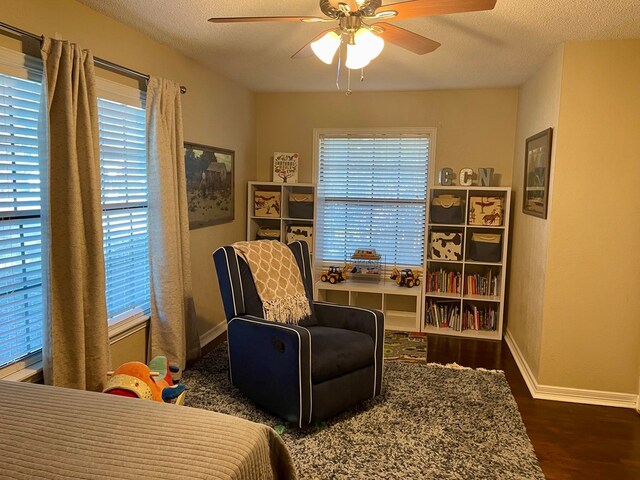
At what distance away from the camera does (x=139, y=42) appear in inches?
117

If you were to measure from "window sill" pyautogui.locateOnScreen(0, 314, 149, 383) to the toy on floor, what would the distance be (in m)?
0.32

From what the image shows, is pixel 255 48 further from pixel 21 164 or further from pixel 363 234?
pixel 363 234

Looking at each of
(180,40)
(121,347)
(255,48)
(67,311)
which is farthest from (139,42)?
(121,347)

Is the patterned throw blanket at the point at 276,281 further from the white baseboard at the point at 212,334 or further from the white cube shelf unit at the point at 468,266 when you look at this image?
the white cube shelf unit at the point at 468,266

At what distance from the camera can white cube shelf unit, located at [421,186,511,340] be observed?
430 centimetres

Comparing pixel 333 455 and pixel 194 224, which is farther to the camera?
pixel 194 224

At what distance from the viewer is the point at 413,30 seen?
8.94ft

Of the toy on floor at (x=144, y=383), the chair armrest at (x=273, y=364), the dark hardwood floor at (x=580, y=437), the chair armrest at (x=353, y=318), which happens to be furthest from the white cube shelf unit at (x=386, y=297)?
the toy on floor at (x=144, y=383)

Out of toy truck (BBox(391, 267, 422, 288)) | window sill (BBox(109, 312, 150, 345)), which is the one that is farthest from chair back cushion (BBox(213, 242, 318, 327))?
toy truck (BBox(391, 267, 422, 288))

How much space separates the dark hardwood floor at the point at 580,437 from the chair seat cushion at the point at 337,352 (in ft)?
3.39

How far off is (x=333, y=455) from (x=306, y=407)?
280mm

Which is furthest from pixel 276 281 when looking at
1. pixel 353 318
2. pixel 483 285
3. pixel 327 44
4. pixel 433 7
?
pixel 483 285

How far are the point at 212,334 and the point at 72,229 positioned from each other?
6.85 ft

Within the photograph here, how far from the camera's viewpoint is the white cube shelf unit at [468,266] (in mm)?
4305
